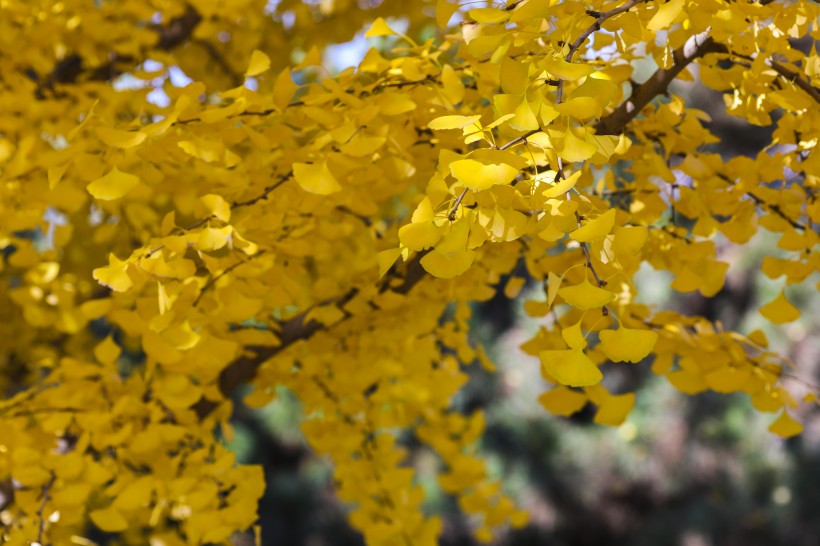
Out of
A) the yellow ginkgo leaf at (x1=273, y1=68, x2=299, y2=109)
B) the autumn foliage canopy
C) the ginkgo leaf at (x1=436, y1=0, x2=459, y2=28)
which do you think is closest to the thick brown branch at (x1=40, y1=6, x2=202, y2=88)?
the autumn foliage canopy

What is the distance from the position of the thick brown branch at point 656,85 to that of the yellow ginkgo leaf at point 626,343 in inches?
10.0

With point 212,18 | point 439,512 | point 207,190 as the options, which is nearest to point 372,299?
point 207,190

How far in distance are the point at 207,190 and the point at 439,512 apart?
81.7 inches

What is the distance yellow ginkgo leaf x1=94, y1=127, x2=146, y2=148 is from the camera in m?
0.56

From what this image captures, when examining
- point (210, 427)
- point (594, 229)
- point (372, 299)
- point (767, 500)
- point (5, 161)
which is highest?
point (594, 229)

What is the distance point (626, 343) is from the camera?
0.43 metres

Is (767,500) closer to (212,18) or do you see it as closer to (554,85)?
(212,18)

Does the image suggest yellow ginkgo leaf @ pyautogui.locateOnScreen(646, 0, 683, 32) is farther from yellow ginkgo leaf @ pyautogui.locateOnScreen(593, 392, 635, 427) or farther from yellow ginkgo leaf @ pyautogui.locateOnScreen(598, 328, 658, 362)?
yellow ginkgo leaf @ pyautogui.locateOnScreen(593, 392, 635, 427)

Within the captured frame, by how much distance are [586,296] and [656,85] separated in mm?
283

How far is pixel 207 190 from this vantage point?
82cm

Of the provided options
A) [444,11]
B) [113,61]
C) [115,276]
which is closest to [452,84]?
[444,11]

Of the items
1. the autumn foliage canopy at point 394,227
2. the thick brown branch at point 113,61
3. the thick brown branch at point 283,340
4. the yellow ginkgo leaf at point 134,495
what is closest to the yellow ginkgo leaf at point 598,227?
the autumn foliage canopy at point 394,227

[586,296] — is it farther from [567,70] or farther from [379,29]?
[379,29]

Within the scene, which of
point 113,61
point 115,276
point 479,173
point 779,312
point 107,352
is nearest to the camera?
point 479,173
